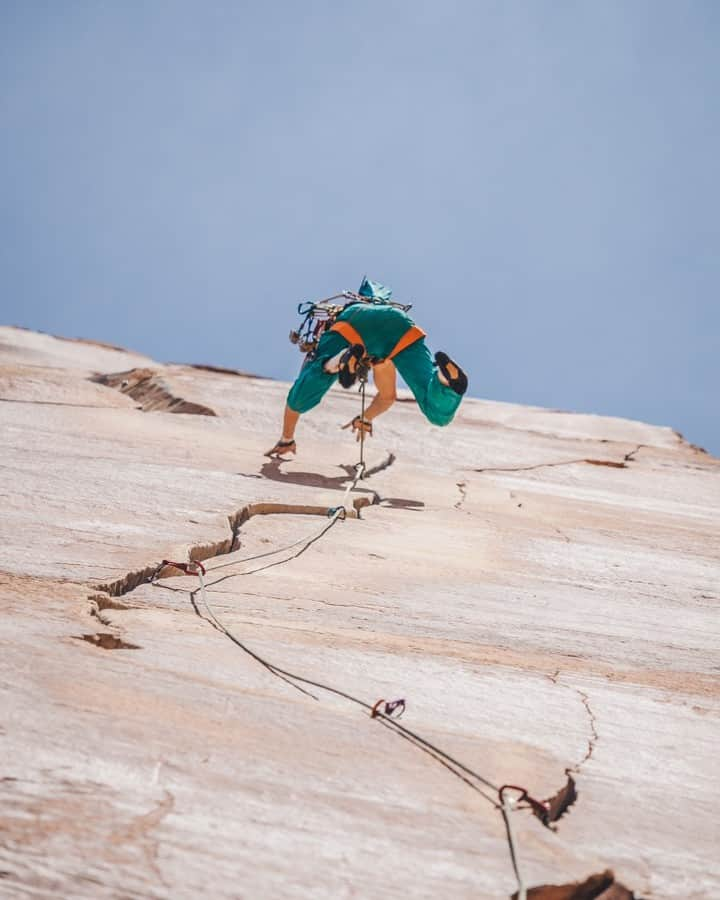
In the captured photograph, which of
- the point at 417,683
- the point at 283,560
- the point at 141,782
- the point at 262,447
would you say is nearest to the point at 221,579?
the point at 283,560

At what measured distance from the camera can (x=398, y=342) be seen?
15.6 ft

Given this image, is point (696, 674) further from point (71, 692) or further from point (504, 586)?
point (71, 692)

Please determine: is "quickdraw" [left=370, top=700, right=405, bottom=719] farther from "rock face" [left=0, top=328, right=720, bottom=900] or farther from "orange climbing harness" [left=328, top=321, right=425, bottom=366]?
"orange climbing harness" [left=328, top=321, right=425, bottom=366]

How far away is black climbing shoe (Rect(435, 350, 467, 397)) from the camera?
4.57m

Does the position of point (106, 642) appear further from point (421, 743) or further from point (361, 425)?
point (361, 425)

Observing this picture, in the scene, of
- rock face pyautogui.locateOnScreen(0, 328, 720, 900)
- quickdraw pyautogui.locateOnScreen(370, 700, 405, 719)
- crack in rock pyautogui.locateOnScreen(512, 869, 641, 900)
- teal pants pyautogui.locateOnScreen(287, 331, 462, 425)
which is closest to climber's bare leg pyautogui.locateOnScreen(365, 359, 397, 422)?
teal pants pyautogui.locateOnScreen(287, 331, 462, 425)

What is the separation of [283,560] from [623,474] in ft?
10.6

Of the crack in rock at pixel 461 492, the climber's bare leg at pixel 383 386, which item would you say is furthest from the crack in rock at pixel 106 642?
the climber's bare leg at pixel 383 386

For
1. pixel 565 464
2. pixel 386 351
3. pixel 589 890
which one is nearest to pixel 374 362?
pixel 386 351

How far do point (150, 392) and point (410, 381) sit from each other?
2.58 m

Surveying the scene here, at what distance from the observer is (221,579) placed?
270 cm

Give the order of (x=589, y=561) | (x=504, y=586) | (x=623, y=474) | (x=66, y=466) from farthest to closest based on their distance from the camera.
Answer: (x=623, y=474)
(x=66, y=466)
(x=589, y=561)
(x=504, y=586)

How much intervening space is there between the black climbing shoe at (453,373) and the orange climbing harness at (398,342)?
0.74ft

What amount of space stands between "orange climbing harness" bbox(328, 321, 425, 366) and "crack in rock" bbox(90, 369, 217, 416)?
56.9 inches
